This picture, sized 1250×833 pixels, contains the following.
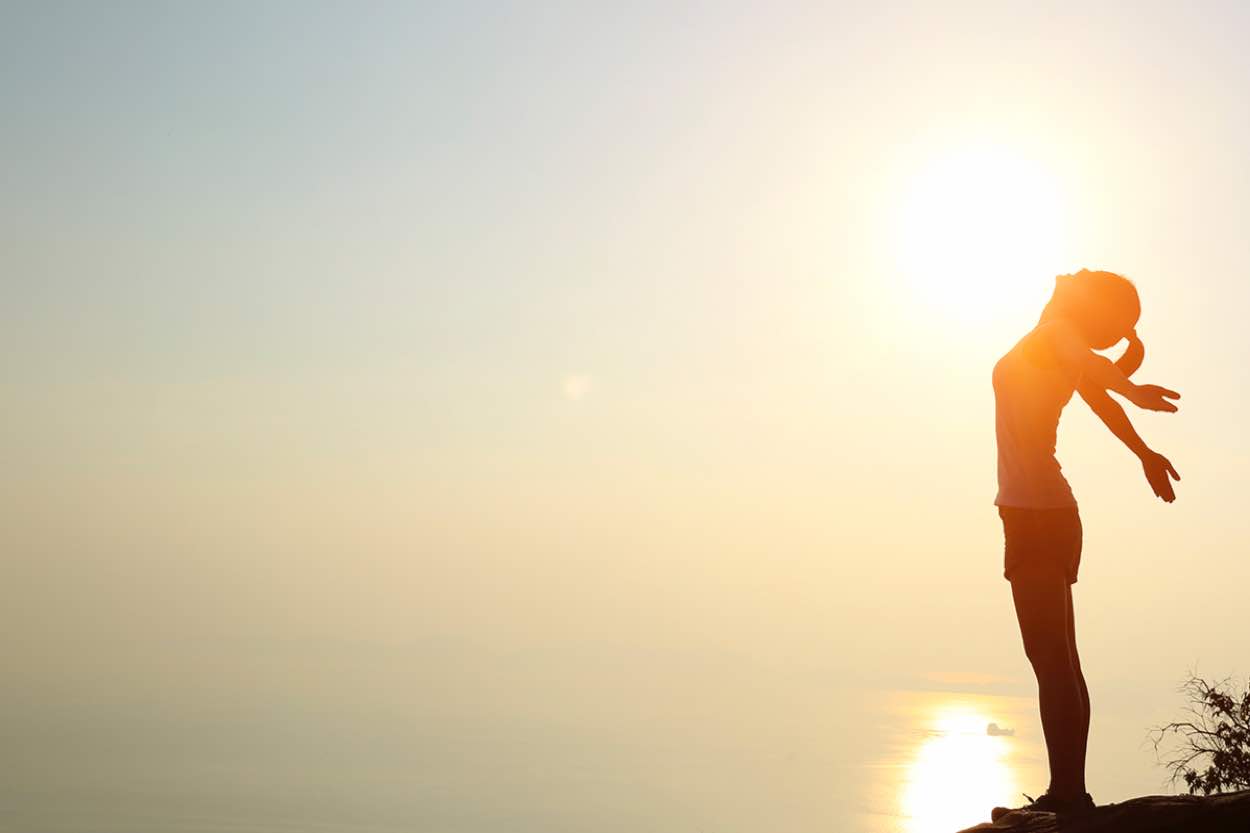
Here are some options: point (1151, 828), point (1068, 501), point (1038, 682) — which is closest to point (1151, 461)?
point (1068, 501)

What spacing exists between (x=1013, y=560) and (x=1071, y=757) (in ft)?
3.81

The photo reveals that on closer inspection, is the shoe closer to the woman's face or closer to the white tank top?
the white tank top

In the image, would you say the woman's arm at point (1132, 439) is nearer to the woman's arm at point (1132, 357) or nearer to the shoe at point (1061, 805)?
the woman's arm at point (1132, 357)

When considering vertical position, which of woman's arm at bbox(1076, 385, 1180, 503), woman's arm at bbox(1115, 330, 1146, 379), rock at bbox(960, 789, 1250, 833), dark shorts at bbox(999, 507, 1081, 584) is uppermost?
woman's arm at bbox(1115, 330, 1146, 379)

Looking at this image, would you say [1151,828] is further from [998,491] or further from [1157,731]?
[1157,731]

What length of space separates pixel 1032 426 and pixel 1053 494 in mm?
428

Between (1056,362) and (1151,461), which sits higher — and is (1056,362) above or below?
above

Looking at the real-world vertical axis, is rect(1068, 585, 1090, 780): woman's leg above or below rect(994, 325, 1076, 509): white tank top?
below

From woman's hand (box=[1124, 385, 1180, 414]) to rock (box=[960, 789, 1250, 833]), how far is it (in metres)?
2.26

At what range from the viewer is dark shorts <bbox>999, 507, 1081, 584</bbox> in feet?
22.2

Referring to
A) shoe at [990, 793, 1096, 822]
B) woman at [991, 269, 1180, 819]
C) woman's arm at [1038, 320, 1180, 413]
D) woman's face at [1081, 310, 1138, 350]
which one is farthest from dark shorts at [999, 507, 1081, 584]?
shoe at [990, 793, 1096, 822]

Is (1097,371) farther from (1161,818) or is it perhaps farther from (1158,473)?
(1161,818)

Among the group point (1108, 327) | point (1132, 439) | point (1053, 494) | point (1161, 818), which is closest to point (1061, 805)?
point (1161, 818)

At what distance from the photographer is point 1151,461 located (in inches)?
254
